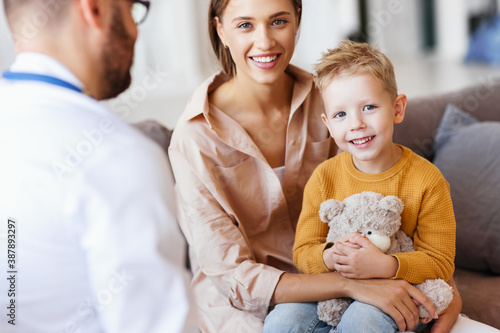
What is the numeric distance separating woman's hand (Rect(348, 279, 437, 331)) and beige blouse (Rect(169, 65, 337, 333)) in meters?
0.24

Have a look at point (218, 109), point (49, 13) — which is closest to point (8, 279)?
point (49, 13)

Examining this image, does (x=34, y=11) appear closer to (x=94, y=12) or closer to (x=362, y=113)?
(x=94, y=12)

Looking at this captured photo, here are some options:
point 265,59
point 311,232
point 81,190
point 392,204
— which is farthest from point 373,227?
point 81,190

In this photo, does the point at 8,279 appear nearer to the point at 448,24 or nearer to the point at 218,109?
the point at 218,109

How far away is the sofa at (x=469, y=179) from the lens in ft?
5.77

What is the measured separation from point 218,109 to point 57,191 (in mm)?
884

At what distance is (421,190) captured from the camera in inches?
52.0

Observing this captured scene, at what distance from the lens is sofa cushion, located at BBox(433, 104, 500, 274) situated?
1850 millimetres

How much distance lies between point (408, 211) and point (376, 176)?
115 mm

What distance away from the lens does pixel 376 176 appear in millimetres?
1368

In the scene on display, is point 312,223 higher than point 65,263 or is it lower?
lower

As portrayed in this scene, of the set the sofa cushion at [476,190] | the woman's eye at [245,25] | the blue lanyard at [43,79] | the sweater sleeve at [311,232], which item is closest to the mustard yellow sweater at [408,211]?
the sweater sleeve at [311,232]

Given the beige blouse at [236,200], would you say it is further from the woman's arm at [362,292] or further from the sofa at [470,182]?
the sofa at [470,182]

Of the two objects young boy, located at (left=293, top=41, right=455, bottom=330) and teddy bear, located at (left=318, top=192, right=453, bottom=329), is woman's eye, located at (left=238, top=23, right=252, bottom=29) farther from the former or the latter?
teddy bear, located at (left=318, top=192, right=453, bottom=329)
